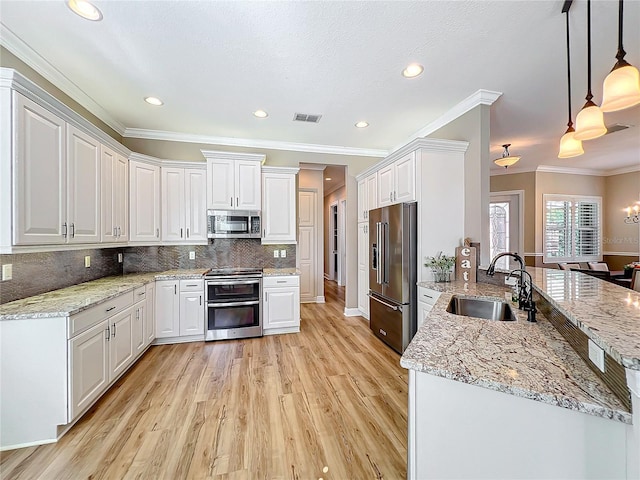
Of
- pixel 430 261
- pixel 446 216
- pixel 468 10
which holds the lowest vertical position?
pixel 430 261

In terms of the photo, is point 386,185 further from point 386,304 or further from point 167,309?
point 167,309

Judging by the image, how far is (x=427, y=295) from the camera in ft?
9.30

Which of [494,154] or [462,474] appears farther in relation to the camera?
[494,154]

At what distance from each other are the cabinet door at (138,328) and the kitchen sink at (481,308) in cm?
306

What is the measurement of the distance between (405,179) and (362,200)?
1283 mm

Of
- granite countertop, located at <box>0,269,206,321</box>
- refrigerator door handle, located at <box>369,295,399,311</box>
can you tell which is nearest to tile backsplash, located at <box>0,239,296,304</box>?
granite countertop, located at <box>0,269,206,321</box>

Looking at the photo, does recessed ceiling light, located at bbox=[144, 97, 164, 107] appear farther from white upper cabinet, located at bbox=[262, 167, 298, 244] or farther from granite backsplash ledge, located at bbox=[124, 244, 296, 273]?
granite backsplash ledge, located at bbox=[124, 244, 296, 273]

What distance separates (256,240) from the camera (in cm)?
434

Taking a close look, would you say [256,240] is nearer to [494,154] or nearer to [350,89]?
[350,89]

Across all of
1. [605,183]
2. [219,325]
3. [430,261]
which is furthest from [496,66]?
[605,183]

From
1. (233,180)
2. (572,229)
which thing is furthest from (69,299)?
(572,229)

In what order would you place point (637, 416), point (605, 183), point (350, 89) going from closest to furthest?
point (637, 416) < point (350, 89) < point (605, 183)

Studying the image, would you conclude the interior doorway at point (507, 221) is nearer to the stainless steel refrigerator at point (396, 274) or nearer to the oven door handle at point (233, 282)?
the stainless steel refrigerator at point (396, 274)

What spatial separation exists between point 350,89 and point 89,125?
251 cm
